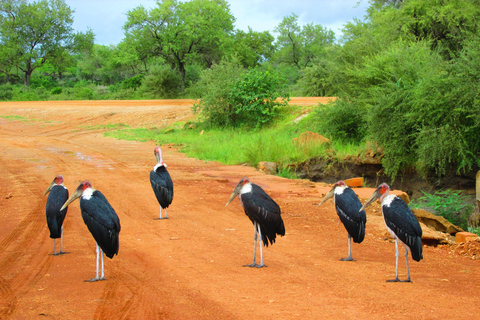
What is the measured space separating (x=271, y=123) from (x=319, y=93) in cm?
787

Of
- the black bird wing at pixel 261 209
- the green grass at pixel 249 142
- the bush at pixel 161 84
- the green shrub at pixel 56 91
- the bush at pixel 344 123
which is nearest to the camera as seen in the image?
the black bird wing at pixel 261 209

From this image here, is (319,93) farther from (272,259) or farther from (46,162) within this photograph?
(272,259)

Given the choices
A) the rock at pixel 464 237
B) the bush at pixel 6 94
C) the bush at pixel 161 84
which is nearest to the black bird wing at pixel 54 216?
the rock at pixel 464 237

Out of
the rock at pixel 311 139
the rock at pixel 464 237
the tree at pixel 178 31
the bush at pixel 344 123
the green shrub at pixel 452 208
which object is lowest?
the green shrub at pixel 452 208

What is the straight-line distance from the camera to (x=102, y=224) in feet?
17.1

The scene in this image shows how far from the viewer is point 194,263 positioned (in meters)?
5.93

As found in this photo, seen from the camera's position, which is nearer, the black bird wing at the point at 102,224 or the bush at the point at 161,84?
the black bird wing at the point at 102,224

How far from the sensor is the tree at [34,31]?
40.3 meters

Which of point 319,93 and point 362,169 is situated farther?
point 319,93

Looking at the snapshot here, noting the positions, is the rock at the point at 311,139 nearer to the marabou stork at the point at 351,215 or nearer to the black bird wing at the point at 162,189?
the black bird wing at the point at 162,189

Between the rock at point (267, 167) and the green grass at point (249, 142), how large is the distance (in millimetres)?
215

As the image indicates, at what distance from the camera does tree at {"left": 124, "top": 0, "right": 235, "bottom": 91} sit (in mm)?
36125

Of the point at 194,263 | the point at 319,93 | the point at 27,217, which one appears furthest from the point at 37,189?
the point at 319,93

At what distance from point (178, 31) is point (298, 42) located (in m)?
22.5
